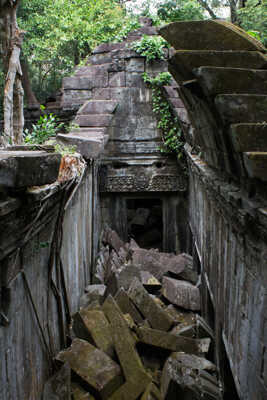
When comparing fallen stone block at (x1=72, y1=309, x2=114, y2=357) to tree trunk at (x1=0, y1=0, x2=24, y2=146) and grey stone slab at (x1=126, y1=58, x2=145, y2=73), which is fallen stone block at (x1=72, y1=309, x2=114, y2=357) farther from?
grey stone slab at (x1=126, y1=58, x2=145, y2=73)

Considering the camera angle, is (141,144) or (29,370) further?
(141,144)

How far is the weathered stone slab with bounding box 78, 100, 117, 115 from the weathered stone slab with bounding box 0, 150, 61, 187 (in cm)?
606

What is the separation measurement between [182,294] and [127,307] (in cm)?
139

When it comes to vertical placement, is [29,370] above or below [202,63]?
below

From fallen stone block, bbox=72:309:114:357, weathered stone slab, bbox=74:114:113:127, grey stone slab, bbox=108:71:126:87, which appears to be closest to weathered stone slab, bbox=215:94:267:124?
fallen stone block, bbox=72:309:114:357

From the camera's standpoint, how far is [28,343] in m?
2.91

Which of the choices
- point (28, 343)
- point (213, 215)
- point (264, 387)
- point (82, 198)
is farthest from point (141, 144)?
point (264, 387)

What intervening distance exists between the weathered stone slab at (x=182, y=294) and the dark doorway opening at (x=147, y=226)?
4323mm

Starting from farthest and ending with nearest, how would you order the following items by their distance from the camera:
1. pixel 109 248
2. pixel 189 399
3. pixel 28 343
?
pixel 109 248, pixel 189 399, pixel 28 343

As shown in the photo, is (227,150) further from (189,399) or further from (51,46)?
(51,46)

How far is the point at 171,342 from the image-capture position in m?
4.62

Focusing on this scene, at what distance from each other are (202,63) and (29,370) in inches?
124

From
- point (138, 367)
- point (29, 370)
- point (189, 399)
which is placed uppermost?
point (29, 370)

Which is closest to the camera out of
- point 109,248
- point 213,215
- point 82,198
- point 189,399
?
point 189,399
